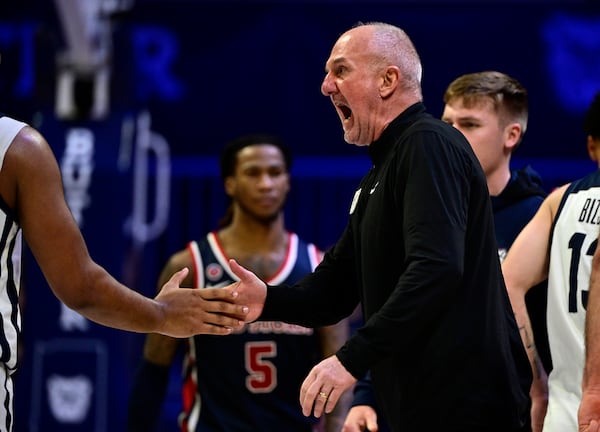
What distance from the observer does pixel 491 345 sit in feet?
10.6

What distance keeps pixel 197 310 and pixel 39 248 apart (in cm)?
67

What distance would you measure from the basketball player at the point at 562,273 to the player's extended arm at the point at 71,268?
1171 millimetres

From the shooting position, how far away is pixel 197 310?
12.3 feet

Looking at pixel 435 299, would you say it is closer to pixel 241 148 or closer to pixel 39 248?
pixel 39 248

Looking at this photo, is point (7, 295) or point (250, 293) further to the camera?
point (250, 293)

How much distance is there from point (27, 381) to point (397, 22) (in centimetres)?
493

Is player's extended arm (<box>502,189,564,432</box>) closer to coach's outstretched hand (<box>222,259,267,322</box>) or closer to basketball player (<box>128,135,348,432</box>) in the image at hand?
coach's outstretched hand (<box>222,259,267,322</box>)

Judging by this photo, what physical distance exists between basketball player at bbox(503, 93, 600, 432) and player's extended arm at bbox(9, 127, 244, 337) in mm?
1171

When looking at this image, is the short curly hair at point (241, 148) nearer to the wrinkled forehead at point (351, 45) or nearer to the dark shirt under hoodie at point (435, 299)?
the wrinkled forehead at point (351, 45)

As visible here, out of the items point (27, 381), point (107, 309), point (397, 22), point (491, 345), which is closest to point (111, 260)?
point (27, 381)

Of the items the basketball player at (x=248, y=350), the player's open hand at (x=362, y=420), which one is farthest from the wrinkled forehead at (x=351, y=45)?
the basketball player at (x=248, y=350)

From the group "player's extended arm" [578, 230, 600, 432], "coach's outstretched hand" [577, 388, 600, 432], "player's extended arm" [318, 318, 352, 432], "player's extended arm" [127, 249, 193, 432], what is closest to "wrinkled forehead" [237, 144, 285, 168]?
"player's extended arm" [127, 249, 193, 432]

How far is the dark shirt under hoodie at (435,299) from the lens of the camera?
307 centimetres

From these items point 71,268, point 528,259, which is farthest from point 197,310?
point 528,259
